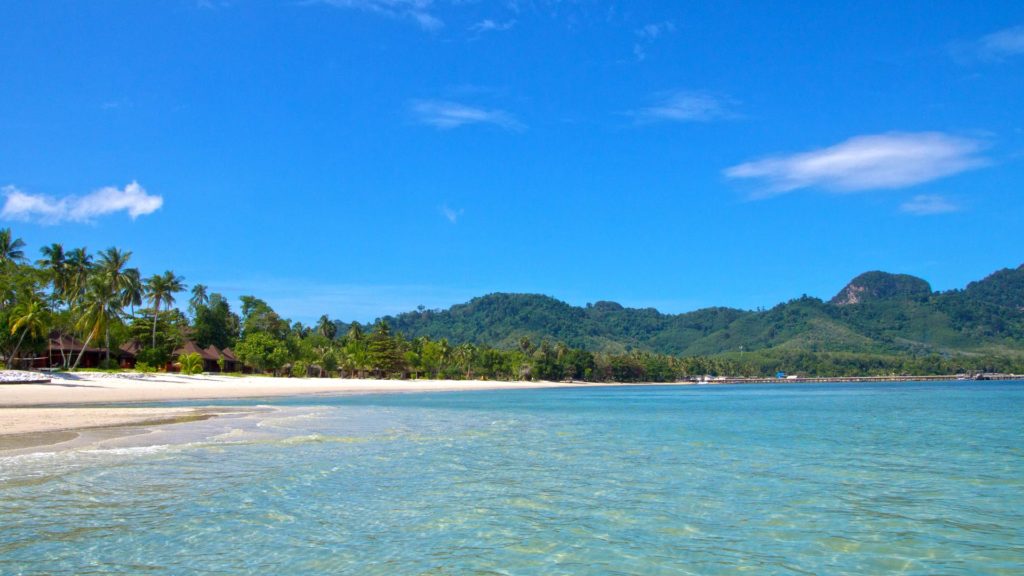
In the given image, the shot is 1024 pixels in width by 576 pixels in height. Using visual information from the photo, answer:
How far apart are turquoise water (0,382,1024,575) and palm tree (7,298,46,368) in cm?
3724

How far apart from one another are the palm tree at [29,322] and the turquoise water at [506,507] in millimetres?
37242

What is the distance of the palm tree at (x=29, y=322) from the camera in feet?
161

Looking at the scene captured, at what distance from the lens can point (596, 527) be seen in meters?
9.64

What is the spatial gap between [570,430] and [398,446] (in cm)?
854

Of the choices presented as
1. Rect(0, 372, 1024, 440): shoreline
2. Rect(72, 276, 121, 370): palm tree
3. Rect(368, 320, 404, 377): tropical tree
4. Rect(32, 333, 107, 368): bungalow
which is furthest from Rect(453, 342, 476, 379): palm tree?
Rect(72, 276, 121, 370): palm tree

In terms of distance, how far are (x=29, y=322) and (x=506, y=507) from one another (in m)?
52.2

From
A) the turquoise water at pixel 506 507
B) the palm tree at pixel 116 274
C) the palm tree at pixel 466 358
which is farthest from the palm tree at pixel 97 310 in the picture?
the palm tree at pixel 466 358

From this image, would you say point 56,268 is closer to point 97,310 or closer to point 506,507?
point 97,310

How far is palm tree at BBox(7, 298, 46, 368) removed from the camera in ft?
161

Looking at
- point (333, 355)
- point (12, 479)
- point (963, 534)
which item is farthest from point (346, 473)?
point (333, 355)

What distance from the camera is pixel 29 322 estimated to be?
49531 mm

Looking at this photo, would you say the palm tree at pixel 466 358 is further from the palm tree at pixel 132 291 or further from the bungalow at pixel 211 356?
the palm tree at pixel 132 291

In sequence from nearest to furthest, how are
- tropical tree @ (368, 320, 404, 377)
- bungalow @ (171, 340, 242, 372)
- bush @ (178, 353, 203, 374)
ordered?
bush @ (178, 353, 203, 374) → bungalow @ (171, 340, 242, 372) → tropical tree @ (368, 320, 404, 377)

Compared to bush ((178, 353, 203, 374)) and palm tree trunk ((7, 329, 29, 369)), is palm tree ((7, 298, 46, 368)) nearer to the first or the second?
palm tree trunk ((7, 329, 29, 369))
